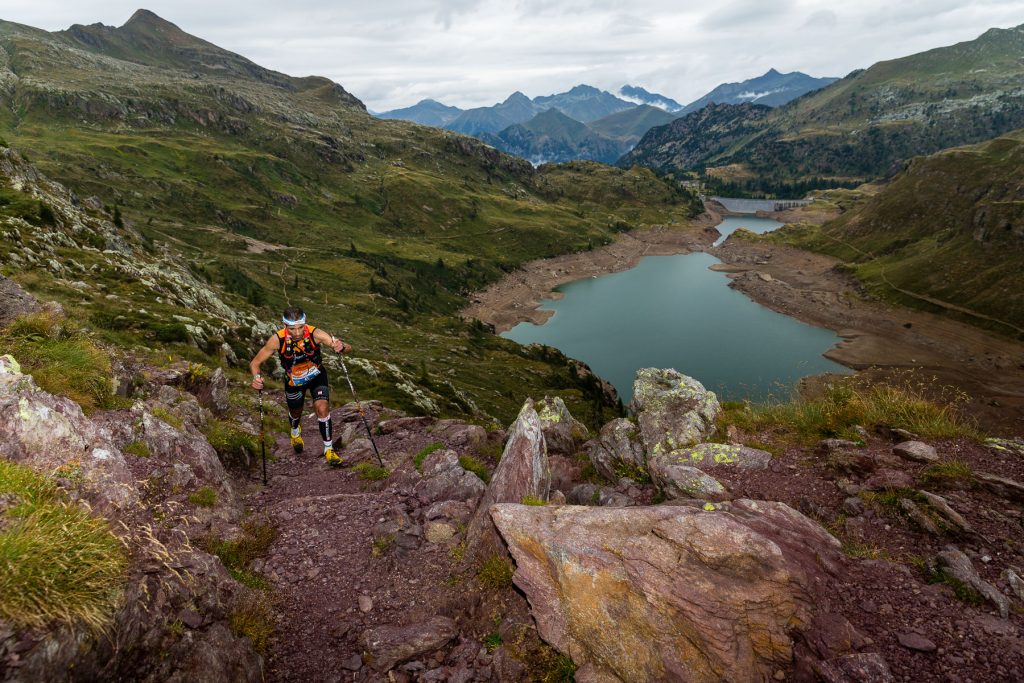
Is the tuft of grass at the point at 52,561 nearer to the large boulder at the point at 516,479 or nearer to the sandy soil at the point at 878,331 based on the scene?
the large boulder at the point at 516,479

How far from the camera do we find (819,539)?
9289mm

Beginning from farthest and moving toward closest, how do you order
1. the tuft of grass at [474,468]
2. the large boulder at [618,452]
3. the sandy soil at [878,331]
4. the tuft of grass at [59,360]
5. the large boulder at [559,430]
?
the sandy soil at [878,331] < the large boulder at [559,430] < the large boulder at [618,452] < the tuft of grass at [474,468] < the tuft of grass at [59,360]

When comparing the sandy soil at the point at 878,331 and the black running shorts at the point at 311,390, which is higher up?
the black running shorts at the point at 311,390

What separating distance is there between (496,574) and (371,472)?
24.5 ft

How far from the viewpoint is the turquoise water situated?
4365 inches

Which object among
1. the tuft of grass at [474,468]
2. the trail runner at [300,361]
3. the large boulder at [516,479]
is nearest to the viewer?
the large boulder at [516,479]

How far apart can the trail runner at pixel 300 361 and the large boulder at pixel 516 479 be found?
6.08m

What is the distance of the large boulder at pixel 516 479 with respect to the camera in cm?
1125

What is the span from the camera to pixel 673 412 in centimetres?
1947

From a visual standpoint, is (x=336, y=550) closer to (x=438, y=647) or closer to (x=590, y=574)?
(x=438, y=647)

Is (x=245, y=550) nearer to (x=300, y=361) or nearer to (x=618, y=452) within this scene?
(x=300, y=361)

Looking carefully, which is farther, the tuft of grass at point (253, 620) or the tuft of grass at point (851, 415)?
the tuft of grass at point (851, 415)

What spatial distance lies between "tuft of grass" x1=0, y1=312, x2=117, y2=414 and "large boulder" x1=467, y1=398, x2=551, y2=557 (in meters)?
10.9

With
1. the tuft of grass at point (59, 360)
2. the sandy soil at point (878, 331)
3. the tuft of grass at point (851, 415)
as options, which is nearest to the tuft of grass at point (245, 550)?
the tuft of grass at point (59, 360)
